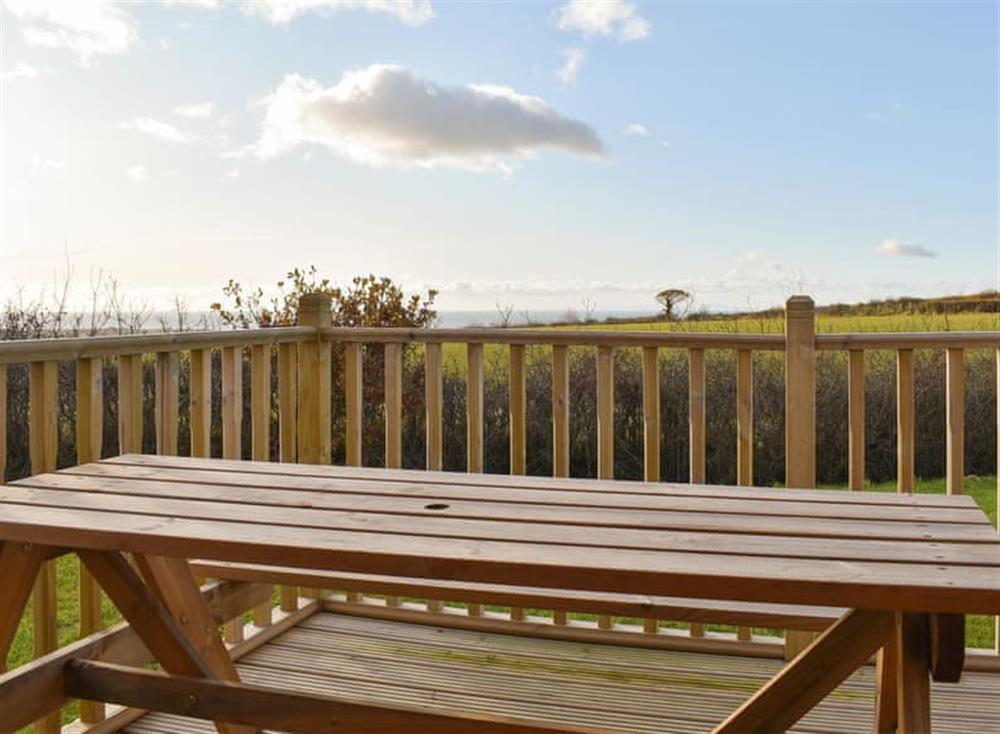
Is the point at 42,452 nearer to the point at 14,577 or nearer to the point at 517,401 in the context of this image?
the point at 14,577

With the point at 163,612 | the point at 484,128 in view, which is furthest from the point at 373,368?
the point at 163,612

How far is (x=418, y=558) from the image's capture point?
4.24ft

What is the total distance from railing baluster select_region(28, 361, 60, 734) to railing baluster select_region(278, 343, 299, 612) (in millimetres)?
1216

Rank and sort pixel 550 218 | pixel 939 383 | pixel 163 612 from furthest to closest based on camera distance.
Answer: pixel 550 218 → pixel 939 383 → pixel 163 612

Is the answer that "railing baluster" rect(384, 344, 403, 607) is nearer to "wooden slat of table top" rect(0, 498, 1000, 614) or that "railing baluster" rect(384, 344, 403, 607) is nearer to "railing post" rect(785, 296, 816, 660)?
"railing post" rect(785, 296, 816, 660)

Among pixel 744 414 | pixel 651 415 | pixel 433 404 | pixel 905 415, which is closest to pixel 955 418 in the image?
pixel 905 415

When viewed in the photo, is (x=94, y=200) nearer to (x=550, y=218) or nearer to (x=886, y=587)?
(x=550, y=218)

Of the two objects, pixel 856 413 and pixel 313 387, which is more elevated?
pixel 313 387

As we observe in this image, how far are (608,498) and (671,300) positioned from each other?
18.5 feet

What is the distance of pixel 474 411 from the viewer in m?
3.54

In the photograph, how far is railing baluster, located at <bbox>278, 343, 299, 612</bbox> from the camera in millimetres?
3604

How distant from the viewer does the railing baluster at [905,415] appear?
3.17 m

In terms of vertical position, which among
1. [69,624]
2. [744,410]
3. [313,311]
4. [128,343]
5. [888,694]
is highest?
[313,311]

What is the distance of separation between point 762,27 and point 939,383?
3.41 metres
